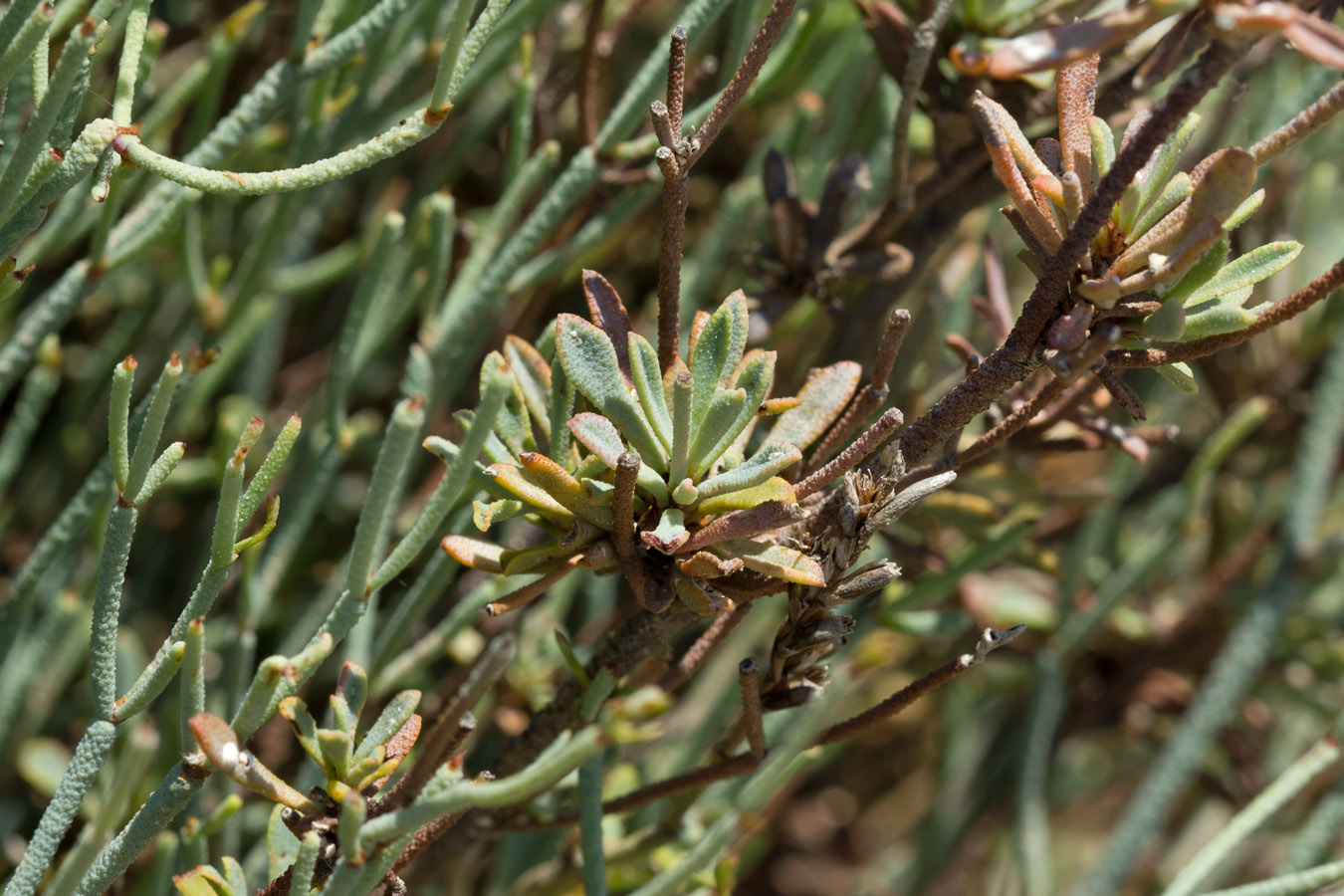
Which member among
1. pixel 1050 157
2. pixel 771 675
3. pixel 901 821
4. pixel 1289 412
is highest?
pixel 1050 157

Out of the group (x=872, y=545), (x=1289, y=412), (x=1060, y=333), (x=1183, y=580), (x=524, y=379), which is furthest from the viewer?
(x=1183, y=580)

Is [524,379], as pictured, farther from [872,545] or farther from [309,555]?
[309,555]

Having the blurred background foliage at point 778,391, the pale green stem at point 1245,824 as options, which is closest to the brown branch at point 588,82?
the blurred background foliage at point 778,391

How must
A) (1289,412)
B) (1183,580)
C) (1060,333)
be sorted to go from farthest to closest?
1. (1183,580)
2. (1289,412)
3. (1060,333)

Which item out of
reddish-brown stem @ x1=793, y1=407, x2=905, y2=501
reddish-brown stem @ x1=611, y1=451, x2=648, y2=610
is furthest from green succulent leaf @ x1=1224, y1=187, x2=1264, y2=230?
reddish-brown stem @ x1=611, y1=451, x2=648, y2=610

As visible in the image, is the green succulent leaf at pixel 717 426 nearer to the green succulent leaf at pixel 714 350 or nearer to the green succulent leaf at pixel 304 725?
the green succulent leaf at pixel 714 350

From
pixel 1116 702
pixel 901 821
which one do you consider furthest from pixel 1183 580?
pixel 901 821

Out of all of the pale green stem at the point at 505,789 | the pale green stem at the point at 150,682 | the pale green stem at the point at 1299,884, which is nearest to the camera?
the pale green stem at the point at 505,789
